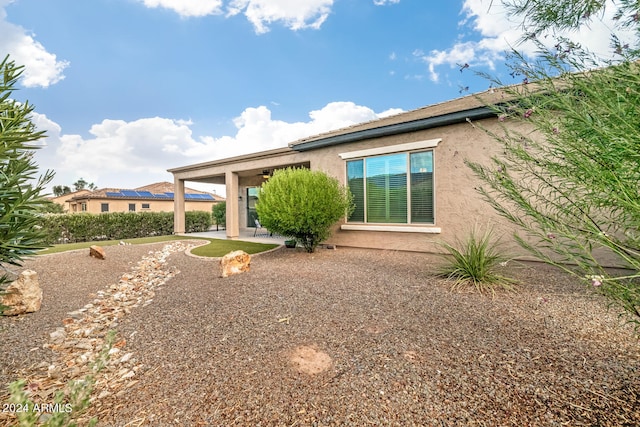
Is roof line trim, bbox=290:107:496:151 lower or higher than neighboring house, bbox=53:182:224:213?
higher

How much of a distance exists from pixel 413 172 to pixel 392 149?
39.5 inches

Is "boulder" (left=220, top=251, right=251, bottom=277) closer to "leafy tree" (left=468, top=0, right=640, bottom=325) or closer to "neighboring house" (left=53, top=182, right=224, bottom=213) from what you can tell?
"leafy tree" (left=468, top=0, right=640, bottom=325)

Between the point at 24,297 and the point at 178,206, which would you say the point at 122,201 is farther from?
the point at 24,297

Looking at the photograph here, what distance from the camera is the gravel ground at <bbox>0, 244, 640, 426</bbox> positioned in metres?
2.25

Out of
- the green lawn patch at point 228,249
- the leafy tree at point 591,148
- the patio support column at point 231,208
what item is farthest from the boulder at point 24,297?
the patio support column at point 231,208

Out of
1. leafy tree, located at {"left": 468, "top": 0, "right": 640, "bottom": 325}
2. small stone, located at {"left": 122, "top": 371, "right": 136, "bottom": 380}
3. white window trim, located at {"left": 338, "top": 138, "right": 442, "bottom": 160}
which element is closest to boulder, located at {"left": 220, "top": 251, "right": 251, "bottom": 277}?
small stone, located at {"left": 122, "top": 371, "right": 136, "bottom": 380}

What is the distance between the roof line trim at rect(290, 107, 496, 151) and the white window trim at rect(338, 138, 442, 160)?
421mm

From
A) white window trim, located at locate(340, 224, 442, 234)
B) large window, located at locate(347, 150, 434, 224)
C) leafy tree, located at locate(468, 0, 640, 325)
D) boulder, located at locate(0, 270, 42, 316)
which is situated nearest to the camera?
leafy tree, located at locate(468, 0, 640, 325)

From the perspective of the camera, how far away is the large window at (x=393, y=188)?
27.7 ft

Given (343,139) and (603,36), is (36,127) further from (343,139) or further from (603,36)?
(343,139)

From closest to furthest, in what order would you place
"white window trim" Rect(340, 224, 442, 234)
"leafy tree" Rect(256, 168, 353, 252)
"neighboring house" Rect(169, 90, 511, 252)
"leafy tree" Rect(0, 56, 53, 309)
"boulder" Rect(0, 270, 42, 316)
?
"leafy tree" Rect(0, 56, 53, 309) < "boulder" Rect(0, 270, 42, 316) < "neighboring house" Rect(169, 90, 511, 252) < "leafy tree" Rect(256, 168, 353, 252) < "white window trim" Rect(340, 224, 442, 234)

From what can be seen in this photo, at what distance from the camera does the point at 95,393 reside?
2770 millimetres

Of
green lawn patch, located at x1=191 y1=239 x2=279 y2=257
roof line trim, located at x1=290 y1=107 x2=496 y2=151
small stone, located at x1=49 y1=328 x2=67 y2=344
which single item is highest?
roof line trim, located at x1=290 y1=107 x2=496 y2=151

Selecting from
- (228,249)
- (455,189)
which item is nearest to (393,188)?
(455,189)
